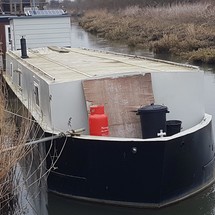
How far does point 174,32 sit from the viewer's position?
28.8 metres

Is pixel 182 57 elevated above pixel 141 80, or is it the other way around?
pixel 141 80

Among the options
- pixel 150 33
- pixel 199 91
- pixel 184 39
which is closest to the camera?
pixel 199 91

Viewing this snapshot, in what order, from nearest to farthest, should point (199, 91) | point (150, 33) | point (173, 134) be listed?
point (173, 134), point (199, 91), point (150, 33)

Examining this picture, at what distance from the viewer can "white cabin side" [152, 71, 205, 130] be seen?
7571mm

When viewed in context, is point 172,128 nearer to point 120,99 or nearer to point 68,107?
point 120,99

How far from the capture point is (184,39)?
1022 inches

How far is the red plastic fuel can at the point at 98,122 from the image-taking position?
6.93 m

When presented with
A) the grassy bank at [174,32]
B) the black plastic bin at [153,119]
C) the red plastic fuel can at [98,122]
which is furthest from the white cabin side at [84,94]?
the grassy bank at [174,32]

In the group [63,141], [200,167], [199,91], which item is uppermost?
[199,91]

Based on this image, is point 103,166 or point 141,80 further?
point 141,80

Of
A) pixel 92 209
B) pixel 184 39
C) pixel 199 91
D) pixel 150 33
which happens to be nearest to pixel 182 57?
pixel 184 39

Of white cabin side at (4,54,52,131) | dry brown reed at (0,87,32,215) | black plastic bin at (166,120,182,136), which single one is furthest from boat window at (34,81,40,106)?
black plastic bin at (166,120,182,136)

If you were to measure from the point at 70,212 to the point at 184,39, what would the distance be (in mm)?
20001

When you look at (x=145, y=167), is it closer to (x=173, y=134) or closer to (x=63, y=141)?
(x=173, y=134)
